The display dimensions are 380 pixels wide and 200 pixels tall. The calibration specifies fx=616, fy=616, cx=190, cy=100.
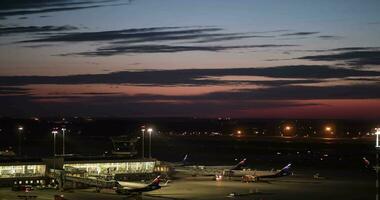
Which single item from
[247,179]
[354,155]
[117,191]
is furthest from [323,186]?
[354,155]

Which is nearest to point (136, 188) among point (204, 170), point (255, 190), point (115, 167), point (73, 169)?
point (255, 190)

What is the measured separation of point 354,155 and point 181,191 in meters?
71.8

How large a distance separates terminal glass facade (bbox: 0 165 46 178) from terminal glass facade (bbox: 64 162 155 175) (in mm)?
3133

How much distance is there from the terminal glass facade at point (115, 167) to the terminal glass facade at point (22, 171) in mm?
3133

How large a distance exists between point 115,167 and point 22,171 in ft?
41.2

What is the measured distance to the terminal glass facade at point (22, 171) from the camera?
7219cm

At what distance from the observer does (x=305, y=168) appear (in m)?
99.9

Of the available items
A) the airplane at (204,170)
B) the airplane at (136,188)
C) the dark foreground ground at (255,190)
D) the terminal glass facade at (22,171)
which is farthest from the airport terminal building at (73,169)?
the airplane at (136,188)

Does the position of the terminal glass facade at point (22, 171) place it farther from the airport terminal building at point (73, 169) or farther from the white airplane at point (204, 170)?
the white airplane at point (204, 170)

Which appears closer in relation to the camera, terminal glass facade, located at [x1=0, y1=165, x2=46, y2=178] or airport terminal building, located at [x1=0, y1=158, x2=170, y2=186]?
terminal glass facade, located at [x1=0, y1=165, x2=46, y2=178]

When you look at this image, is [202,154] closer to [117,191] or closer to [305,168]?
[305,168]

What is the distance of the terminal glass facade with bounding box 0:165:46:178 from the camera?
7219 cm

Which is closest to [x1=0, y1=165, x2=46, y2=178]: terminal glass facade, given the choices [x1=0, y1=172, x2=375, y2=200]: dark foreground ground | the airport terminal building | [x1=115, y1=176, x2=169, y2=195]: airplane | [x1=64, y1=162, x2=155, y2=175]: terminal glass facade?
the airport terminal building

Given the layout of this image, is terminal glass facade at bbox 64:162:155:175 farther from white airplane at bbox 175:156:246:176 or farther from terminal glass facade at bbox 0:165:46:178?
white airplane at bbox 175:156:246:176
